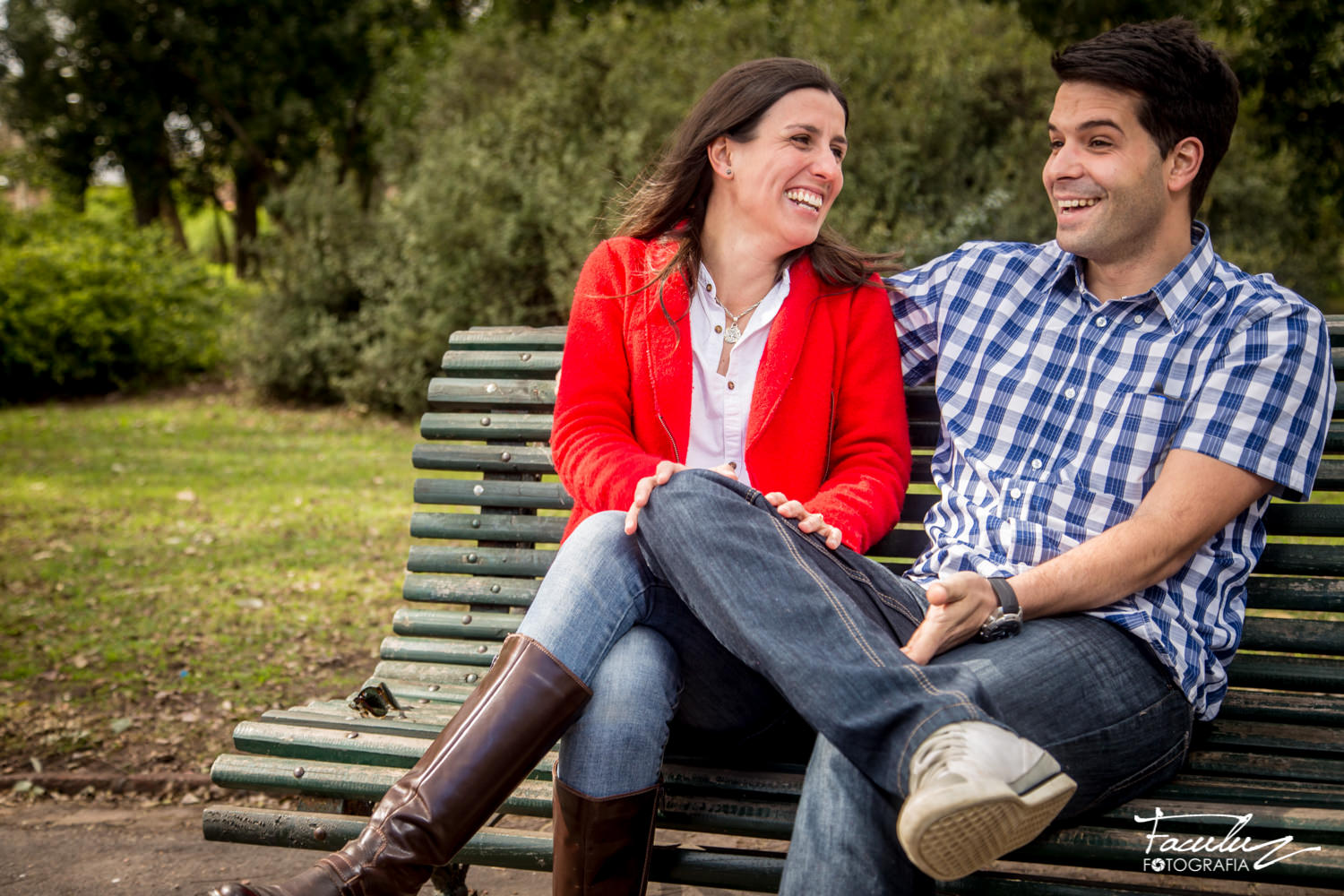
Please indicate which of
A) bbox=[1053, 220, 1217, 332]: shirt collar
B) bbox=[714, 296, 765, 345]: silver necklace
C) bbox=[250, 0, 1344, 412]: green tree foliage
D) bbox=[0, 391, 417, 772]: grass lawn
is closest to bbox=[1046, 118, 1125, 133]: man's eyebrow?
bbox=[1053, 220, 1217, 332]: shirt collar

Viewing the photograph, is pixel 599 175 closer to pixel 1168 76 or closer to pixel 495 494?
pixel 495 494

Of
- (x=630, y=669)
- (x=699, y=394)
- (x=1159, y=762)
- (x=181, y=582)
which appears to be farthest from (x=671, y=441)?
(x=181, y=582)

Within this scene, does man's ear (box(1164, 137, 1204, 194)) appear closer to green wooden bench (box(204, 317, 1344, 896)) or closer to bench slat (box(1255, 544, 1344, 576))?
green wooden bench (box(204, 317, 1344, 896))

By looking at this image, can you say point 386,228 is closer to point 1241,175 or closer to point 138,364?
point 138,364

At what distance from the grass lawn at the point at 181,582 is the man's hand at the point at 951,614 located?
9.31 feet

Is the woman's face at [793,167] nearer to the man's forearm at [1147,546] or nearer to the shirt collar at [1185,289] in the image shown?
the shirt collar at [1185,289]

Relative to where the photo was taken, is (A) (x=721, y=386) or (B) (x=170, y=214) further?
(B) (x=170, y=214)

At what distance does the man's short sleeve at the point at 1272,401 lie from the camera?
2.50 metres

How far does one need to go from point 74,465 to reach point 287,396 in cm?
327

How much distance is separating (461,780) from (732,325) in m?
1.39

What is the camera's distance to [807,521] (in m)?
2.57

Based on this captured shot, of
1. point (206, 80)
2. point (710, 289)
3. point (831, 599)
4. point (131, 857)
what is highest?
point (206, 80)

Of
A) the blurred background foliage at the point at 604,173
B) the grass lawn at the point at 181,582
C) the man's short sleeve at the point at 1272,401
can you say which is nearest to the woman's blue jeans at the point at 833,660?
the man's short sleeve at the point at 1272,401

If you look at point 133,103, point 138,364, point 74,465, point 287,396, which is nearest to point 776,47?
point 287,396
